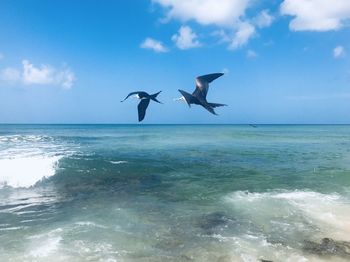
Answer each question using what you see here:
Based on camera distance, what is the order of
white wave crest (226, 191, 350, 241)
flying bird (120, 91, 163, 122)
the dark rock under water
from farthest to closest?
1. white wave crest (226, 191, 350, 241)
2. the dark rock under water
3. flying bird (120, 91, 163, 122)

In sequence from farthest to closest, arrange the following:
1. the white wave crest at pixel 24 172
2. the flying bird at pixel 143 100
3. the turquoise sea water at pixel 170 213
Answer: the white wave crest at pixel 24 172 → the turquoise sea water at pixel 170 213 → the flying bird at pixel 143 100

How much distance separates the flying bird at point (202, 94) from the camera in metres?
4.55

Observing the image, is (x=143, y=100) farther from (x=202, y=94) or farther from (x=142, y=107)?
(x=202, y=94)

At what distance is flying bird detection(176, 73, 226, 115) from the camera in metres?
4.55

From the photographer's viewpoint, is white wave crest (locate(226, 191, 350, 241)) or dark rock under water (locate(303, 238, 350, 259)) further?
white wave crest (locate(226, 191, 350, 241))

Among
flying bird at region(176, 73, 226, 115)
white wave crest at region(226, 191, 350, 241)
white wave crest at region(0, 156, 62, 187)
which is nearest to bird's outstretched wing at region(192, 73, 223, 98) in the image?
flying bird at region(176, 73, 226, 115)

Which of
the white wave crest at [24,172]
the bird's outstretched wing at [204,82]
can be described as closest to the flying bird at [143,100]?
the bird's outstretched wing at [204,82]

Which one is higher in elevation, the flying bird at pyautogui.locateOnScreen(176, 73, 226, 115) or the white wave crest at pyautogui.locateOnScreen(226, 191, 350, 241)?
the flying bird at pyautogui.locateOnScreen(176, 73, 226, 115)

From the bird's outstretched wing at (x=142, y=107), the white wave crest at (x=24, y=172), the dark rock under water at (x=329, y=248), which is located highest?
the bird's outstretched wing at (x=142, y=107)

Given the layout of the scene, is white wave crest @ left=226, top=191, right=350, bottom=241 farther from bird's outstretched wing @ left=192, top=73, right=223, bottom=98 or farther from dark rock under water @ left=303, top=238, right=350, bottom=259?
bird's outstretched wing @ left=192, top=73, right=223, bottom=98

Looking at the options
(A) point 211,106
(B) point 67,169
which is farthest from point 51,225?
(B) point 67,169

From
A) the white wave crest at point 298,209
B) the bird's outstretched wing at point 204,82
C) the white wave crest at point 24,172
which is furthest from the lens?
the white wave crest at point 24,172

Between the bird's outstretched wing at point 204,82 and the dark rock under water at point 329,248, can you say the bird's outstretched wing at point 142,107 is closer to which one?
the bird's outstretched wing at point 204,82

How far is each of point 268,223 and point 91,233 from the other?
6.29 metres
